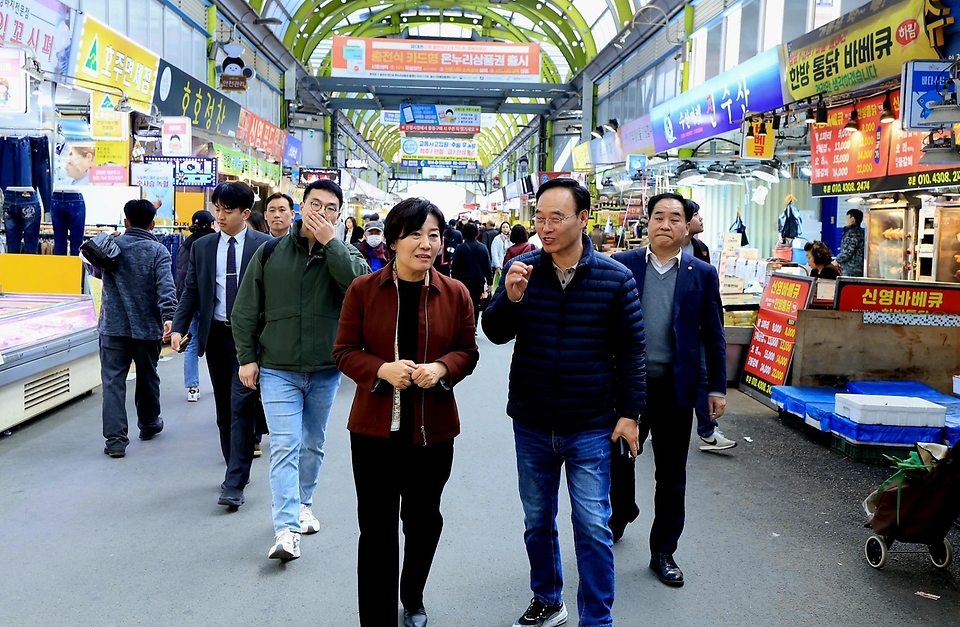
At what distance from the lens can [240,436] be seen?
448 centimetres

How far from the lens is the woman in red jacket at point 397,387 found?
284cm

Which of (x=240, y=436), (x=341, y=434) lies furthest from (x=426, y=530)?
(x=341, y=434)

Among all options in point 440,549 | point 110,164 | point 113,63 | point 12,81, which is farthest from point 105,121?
point 440,549

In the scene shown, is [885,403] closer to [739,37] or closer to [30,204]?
[30,204]

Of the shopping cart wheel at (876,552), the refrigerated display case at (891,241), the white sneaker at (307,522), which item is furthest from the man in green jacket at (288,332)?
the refrigerated display case at (891,241)

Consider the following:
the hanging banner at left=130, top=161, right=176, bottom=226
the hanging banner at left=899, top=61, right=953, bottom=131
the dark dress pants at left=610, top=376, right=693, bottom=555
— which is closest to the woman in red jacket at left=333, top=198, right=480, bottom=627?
the dark dress pants at left=610, top=376, right=693, bottom=555

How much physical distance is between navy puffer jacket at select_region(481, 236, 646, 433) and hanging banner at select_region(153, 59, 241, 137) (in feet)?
36.6

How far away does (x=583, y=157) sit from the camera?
20375 mm

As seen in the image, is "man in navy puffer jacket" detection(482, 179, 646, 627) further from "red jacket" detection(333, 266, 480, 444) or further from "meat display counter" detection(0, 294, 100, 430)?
"meat display counter" detection(0, 294, 100, 430)

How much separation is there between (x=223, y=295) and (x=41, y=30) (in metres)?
6.29

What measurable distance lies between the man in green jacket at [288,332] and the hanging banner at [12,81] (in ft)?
16.9

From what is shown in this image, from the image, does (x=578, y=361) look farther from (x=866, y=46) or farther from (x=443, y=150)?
(x=443, y=150)

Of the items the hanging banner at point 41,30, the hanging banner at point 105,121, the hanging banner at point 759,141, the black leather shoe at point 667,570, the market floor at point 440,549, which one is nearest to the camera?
the market floor at point 440,549

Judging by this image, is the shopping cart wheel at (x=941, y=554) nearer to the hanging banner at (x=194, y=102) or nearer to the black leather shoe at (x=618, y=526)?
the black leather shoe at (x=618, y=526)
